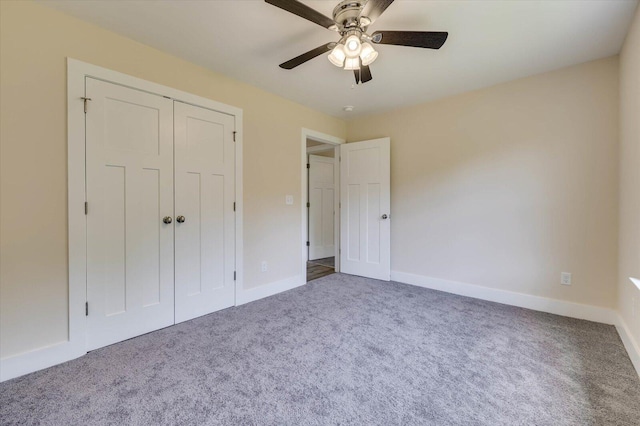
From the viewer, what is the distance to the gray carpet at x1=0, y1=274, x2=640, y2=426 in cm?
142

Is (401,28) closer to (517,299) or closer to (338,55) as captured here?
(338,55)

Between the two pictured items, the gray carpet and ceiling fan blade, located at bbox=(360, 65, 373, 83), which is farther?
ceiling fan blade, located at bbox=(360, 65, 373, 83)

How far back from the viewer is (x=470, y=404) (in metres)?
1.49

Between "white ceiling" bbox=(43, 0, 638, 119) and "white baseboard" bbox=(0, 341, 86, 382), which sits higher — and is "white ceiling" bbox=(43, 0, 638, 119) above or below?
above

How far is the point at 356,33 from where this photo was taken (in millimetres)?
1720

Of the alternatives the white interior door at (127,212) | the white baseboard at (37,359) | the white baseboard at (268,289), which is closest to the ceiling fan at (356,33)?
the white interior door at (127,212)

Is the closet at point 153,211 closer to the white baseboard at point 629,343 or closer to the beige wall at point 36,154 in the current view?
the beige wall at point 36,154

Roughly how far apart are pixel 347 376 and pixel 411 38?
7.31 feet

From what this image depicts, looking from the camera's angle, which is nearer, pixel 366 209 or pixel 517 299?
pixel 517 299

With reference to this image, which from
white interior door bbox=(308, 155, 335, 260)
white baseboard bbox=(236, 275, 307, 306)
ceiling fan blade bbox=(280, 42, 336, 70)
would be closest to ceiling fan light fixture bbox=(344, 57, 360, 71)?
ceiling fan blade bbox=(280, 42, 336, 70)

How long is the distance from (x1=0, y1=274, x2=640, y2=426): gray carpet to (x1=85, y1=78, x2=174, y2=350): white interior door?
10.1 inches

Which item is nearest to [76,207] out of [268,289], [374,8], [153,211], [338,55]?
[153,211]

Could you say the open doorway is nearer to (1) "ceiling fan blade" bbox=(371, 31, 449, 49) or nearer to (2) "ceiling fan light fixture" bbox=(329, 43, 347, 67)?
(2) "ceiling fan light fixture" bbox=(329, 43, 347, 67)

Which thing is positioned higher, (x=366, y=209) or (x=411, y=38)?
(x=411, y=38)
